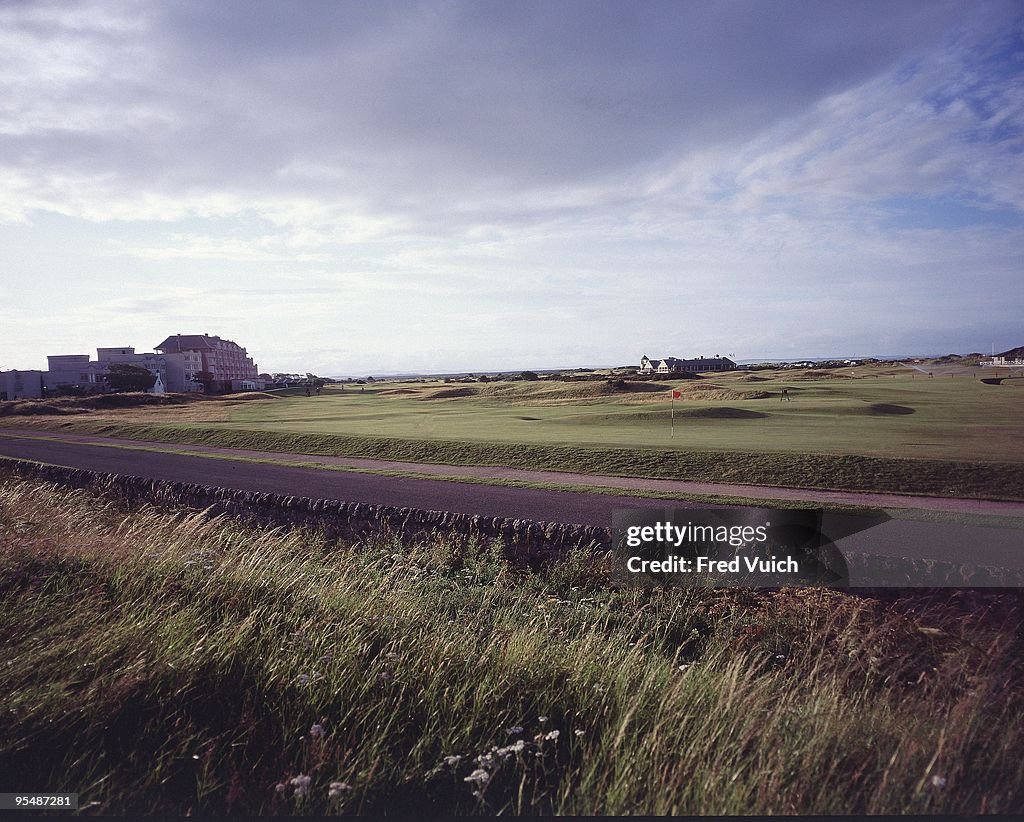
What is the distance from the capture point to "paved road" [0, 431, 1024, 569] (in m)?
10.4

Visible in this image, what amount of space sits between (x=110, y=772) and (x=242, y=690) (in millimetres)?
1116

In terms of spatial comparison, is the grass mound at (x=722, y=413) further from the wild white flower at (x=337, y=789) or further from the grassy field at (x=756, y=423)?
the wild white flower at (x=337, y=789)

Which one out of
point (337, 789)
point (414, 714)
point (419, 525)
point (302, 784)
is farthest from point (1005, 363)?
point (302, 784)

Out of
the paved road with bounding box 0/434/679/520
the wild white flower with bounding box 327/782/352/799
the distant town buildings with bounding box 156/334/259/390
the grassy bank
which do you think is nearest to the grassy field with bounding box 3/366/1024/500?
the grassy bank

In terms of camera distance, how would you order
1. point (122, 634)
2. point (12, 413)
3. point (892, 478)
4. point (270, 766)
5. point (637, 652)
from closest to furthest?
point (270, 766) → point (122, 634) → point (637, 652) → point (892, 478) → point (12, 413)

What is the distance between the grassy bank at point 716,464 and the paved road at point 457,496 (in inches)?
116

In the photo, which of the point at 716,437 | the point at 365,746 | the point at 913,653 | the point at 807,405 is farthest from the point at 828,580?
the point at 807,405

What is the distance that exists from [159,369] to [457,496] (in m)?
96.3

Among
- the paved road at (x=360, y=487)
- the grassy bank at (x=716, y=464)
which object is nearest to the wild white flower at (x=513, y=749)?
the paved road at (x=360, y=487)

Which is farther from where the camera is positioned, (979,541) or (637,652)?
(979,541)

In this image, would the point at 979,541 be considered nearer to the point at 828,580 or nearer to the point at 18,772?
the point at 828,580

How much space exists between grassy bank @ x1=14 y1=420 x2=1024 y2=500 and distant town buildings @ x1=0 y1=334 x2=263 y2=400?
221 feet

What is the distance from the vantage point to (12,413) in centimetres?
4953

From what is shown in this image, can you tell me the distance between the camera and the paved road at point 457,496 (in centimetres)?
1038
